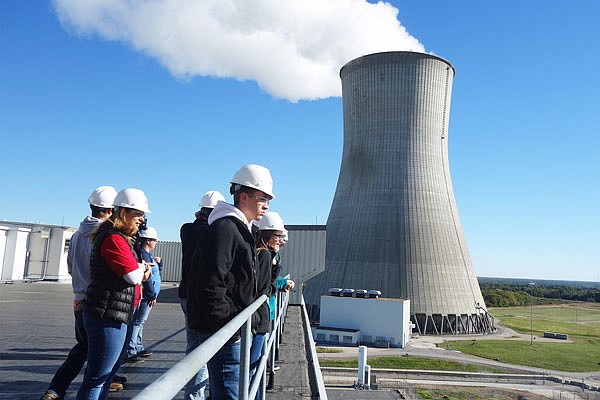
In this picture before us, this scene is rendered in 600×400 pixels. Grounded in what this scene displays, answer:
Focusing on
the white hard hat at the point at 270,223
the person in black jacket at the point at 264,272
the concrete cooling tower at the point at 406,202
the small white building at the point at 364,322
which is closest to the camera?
the person in black jacket at the point at 264,272

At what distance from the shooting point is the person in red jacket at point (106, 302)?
Answer: 202 cm

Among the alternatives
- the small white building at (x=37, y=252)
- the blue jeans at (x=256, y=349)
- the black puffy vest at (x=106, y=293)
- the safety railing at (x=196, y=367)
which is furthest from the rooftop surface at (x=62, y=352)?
the small white building at (x=37, y=252)

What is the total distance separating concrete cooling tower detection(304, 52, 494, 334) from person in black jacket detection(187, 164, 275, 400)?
2152cm

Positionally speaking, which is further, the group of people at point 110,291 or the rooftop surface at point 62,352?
the rooftop surface at point 62,352

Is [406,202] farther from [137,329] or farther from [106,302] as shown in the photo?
[106,302]

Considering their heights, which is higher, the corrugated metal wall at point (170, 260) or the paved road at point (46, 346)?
the corrugated metal wall at point (170, 260)

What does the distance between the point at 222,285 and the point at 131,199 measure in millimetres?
1004

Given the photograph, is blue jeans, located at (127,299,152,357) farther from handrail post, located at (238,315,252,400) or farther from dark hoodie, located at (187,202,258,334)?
handrail post, located at (238,315,252,400)

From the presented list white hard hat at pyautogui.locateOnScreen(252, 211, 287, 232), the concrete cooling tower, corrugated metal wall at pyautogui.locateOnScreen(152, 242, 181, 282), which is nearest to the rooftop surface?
white hard hat at pyautogui.locateOnScreen(252, 211, 287, 232)

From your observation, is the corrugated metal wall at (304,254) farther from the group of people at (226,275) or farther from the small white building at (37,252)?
the group of people at (226,275)

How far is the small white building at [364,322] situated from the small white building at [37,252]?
511 inches

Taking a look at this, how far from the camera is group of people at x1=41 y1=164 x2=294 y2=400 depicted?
168cm

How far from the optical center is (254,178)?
1.96 meters

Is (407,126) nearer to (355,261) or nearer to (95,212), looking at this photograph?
(355,261)
